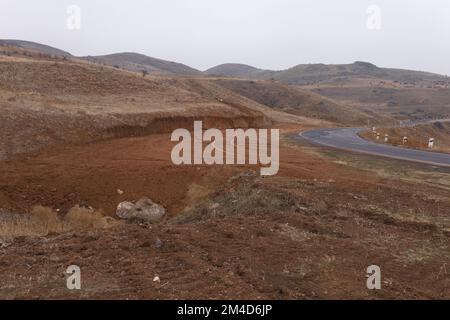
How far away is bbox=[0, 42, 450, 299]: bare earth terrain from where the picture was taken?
6992 mm

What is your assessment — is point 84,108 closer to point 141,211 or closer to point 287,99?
point 141,211

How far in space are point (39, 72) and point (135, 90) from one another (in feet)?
27.2

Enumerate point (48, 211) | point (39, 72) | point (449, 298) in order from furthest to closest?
point (39, 72) → point (48, 211) → point (449, 298)

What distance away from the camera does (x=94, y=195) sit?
621 inches

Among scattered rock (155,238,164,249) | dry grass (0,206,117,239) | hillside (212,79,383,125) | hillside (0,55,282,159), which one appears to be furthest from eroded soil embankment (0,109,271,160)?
hillside (212,79,383,125)

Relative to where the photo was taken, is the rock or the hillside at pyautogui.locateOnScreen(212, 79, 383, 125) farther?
the hillside at pyautogui.locateOnScreen(212, 79, 383, 125)

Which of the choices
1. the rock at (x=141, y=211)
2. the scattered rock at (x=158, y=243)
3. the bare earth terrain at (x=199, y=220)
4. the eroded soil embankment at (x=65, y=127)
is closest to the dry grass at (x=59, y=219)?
the bare earth terrain at (x=199, y=220)

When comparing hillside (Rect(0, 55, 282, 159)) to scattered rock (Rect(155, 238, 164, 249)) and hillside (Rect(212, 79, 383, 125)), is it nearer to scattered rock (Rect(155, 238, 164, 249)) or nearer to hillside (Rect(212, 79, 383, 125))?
scattered rock (Rect(155, 238, 164, 249))

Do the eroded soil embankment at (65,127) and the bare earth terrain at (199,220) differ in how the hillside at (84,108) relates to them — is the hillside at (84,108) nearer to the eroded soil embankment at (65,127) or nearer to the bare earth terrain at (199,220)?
the eroded soil embankment at (65,127)

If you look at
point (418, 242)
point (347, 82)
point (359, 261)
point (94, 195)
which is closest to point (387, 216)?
point (418, 242)

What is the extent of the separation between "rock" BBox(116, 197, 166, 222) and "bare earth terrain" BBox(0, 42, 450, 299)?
0.95 feet

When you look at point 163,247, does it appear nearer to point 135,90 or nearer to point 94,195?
point 94,195

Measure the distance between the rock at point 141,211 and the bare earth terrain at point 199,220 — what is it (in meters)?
0.29

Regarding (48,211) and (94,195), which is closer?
(48,211)
